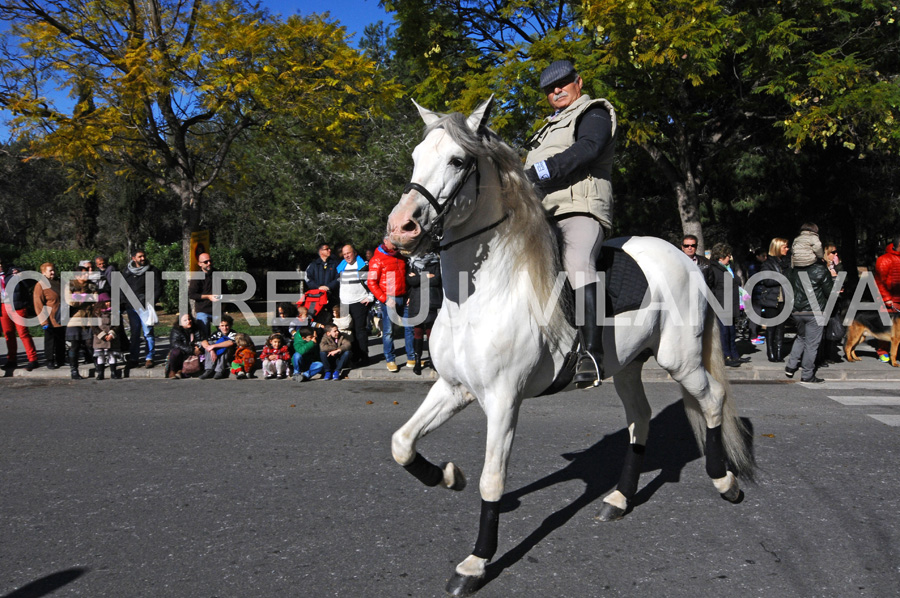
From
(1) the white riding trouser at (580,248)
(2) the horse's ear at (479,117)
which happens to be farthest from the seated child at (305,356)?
(2) the horse's ear at (479,117)

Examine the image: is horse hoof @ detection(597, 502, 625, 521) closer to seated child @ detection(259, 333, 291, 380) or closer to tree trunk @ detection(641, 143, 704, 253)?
seated child @ detection(259, 333, 291, 380)

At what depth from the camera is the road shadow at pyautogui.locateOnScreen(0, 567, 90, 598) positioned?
3422 millimetres

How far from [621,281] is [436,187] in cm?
154

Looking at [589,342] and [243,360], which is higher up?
[589,342]

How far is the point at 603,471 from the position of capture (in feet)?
17.6

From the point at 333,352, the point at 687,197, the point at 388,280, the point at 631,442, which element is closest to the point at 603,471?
the point at 631,442

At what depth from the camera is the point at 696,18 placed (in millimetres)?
11406

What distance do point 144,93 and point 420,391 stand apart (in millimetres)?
6751

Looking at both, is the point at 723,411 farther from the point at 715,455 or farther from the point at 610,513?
the point at 610,513

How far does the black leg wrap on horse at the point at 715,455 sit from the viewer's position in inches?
183

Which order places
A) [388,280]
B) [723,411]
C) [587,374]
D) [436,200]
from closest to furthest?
[436,200], [587,374], [723,411], [388,280]

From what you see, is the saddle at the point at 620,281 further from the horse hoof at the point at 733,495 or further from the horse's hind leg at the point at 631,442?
the horse hoof at the point at 733,495

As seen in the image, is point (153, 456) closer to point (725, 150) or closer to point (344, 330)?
point (344, 330)

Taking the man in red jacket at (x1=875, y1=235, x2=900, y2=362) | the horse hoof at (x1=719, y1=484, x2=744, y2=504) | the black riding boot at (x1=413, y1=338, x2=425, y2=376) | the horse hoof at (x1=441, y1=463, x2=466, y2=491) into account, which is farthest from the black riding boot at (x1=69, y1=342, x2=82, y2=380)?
the man in red jacket at (x1=875, y1=235, x2=900, y2=362)
